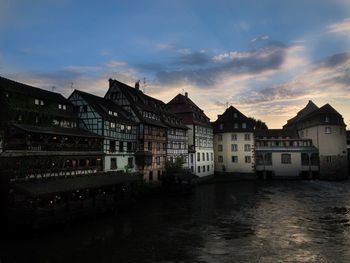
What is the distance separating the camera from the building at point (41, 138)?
28.7 meters

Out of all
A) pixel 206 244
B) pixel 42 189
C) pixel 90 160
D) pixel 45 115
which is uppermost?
pixel 45 115

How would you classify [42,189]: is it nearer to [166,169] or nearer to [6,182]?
[6,182]

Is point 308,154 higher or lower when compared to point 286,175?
higher

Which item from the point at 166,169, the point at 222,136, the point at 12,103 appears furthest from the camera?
the point at 222,136

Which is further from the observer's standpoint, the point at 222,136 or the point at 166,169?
the point at 222,136

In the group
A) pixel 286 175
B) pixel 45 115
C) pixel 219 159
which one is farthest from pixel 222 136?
pixel 45 115

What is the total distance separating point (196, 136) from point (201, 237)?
43596 mm

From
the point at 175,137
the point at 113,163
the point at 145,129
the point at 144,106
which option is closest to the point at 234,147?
the point at 175,137

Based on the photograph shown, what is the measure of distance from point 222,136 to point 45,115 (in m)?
50.9

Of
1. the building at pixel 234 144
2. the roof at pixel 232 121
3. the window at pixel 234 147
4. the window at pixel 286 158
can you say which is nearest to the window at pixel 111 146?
the building at pixel 234 144

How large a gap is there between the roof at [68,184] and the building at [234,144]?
41499 mm

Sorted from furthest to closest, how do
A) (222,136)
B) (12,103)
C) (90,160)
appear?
(222,136), (90,160), (12,103)

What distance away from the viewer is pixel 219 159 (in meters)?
79.0

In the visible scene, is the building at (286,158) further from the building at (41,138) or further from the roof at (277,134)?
the building at (41,138)
